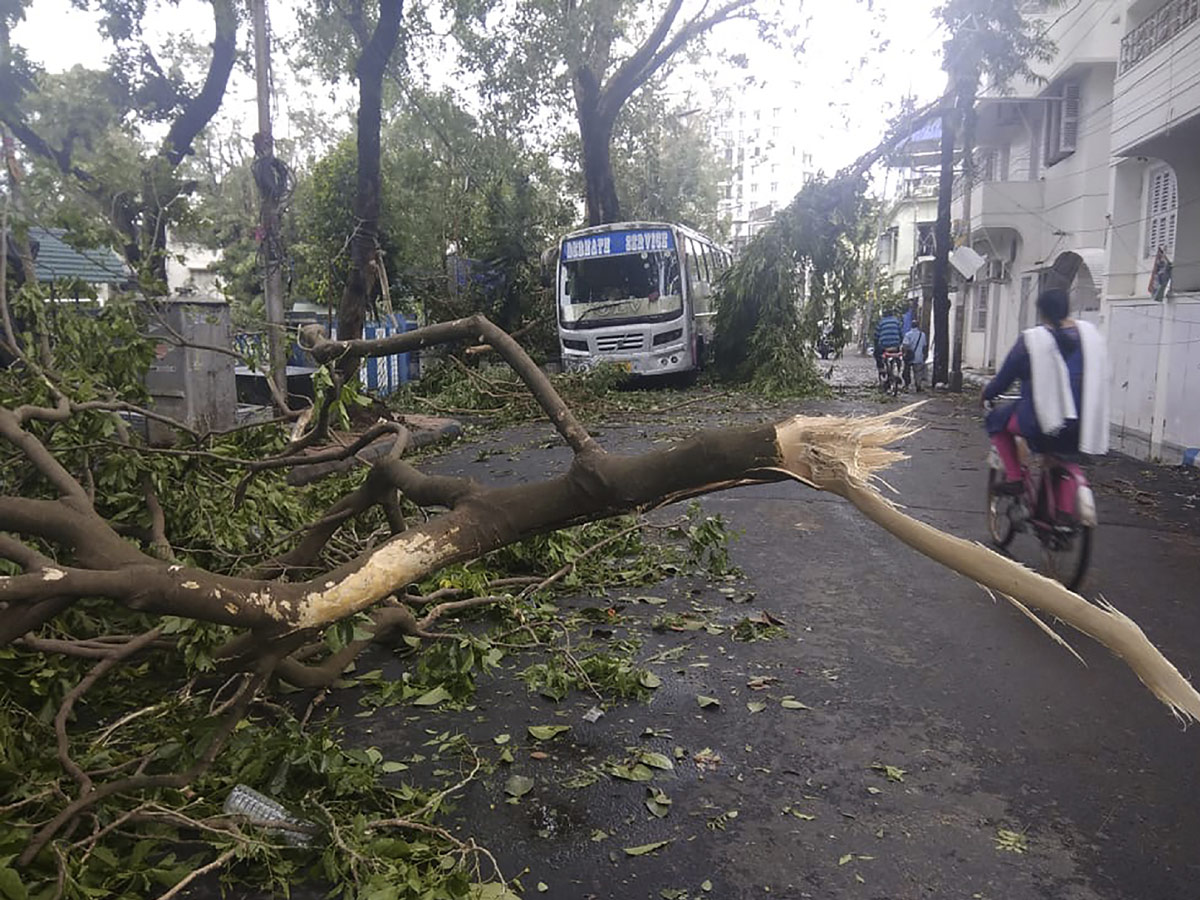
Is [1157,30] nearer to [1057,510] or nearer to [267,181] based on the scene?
[1057,510]

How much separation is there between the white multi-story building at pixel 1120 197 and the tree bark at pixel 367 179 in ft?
32.2

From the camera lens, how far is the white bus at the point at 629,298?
64.1 feet

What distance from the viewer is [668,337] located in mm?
19641

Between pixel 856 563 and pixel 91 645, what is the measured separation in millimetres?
4845

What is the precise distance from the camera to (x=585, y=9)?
16953 millimetres

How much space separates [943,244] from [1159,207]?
6038 mm

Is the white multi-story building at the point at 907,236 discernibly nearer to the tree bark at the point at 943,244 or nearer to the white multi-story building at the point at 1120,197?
the white multi-story building at the point at 1120,197

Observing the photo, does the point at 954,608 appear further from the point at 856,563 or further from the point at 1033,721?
the point at 1033,721

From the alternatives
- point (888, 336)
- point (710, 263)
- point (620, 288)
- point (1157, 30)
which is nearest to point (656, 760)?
point (1157, 30)

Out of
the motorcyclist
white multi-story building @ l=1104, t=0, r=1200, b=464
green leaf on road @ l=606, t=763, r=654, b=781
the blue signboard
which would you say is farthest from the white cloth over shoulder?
the blue signboard

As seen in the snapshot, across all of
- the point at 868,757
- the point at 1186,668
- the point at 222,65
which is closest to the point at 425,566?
the point at 868,757

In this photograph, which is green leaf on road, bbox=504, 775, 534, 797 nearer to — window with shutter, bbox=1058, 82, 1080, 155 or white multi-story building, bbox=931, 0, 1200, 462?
white multi-story building, bbox=931, 0, 1200, 462

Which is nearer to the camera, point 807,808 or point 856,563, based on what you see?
point 807,808

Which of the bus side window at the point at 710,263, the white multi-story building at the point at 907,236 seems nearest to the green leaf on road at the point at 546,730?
the bus side window at the point at 710,263
